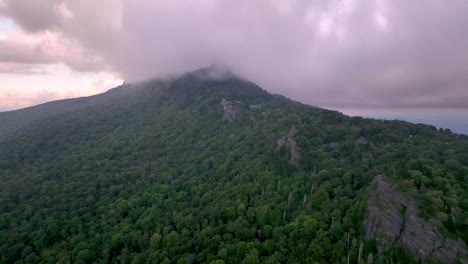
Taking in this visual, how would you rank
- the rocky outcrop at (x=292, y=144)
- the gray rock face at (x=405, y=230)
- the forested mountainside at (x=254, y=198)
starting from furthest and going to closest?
the rocky outcrop at (x=292, y=144) < the forested mountainside at (x=254, y=198) < the gray rock face at (x=405, y=230)

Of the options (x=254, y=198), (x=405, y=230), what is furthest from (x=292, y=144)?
(x=405, y=230)

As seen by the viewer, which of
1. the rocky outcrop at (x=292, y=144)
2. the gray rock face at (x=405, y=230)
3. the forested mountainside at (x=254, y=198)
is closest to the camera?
the gray rock face at (x=405, y=230)

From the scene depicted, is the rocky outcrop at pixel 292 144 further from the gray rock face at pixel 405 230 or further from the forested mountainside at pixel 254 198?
the gray rock face at pixel 405 230

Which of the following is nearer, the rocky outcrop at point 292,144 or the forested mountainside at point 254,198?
the forested mountainside at point 254,198

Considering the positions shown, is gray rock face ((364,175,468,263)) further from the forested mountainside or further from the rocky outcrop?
the rocky outcrop

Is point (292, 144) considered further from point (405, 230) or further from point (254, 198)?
point (405, 230)

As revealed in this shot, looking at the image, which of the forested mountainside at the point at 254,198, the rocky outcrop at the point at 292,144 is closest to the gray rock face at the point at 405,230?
the forested mountainside at the point at 254,198

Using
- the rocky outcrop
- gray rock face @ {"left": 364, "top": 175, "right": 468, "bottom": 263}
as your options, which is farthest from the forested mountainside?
the rocky outcrop
